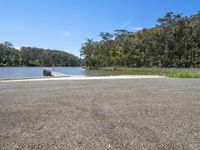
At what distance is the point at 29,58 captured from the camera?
13912cm

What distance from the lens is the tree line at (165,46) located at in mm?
60506

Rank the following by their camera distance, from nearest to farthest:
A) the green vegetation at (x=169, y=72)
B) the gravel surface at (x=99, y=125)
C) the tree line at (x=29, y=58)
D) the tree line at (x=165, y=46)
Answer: the gravel surface at (x=99, y=125) < the green vegetation at (x=169, y=72) < the tree line at (x=165, y=46) < the tree line at (x=29, y=58)

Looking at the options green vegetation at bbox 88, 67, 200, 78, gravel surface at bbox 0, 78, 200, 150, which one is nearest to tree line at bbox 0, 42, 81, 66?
green vegetation at bbox 88, 67, 200, 78

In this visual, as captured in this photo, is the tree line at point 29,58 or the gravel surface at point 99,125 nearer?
the gravel surface at point 99,125

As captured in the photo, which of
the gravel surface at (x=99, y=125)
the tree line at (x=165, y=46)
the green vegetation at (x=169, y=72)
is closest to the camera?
the gravel surface at (x=99, y=125)

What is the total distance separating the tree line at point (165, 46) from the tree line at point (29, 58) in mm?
61623

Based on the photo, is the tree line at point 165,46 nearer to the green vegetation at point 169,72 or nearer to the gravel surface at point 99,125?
the green vegetation at point 169,72

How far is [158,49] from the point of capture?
65.6 metres

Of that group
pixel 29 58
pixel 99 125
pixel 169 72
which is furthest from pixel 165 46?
pixel 29 58

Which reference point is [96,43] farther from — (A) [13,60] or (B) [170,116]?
(B) [170,116]

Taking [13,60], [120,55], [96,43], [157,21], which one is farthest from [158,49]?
[13,60]

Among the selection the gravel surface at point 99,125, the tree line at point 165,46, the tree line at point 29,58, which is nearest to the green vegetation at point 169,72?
the tree line at point 165,46

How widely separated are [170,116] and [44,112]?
3269mm

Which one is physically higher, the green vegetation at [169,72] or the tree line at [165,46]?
the tree line at [165,46]
